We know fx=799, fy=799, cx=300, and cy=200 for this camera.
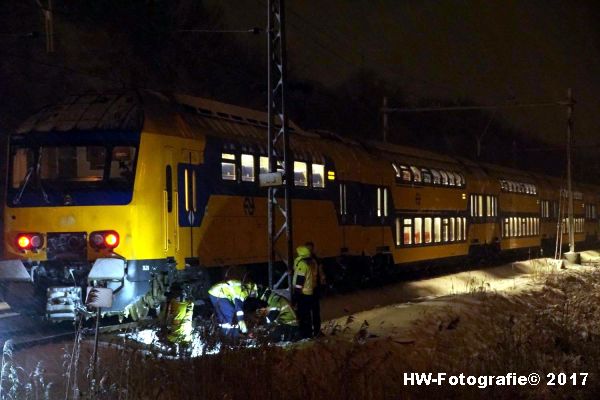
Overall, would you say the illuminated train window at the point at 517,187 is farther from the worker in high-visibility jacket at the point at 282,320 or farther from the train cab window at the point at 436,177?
the worker in high-visibility jacket at the point at 282,320

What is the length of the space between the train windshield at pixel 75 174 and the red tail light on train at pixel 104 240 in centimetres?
49

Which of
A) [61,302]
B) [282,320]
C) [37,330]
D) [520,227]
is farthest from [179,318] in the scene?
[520,227]

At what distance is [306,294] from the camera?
12.4 metres

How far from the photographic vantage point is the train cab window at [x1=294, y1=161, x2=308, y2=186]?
17.0 metres

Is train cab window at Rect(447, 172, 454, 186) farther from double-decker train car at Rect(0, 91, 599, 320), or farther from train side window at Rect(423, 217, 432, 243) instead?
double-decker train car at Rect(0, 91, 599, 320)

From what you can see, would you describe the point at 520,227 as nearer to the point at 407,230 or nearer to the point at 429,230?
the point at 429,230

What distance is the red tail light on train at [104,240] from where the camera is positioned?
1257 centimetres

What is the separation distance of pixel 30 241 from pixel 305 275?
450 centimetres

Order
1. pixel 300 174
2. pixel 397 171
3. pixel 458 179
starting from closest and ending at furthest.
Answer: pixel 300 174 → pixel 397 171 → pixel 458 179

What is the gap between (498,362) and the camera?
9.16 meters

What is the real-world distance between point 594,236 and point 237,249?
4149cm

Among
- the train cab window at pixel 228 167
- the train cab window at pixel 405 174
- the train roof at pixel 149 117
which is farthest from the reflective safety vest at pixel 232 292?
the train cab window at pixel 405 174

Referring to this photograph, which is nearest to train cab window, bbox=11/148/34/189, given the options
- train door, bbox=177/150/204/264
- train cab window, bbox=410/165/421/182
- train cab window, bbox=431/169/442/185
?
train door, bbox=177/150/204/264

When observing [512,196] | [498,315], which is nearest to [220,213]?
[498,315]
